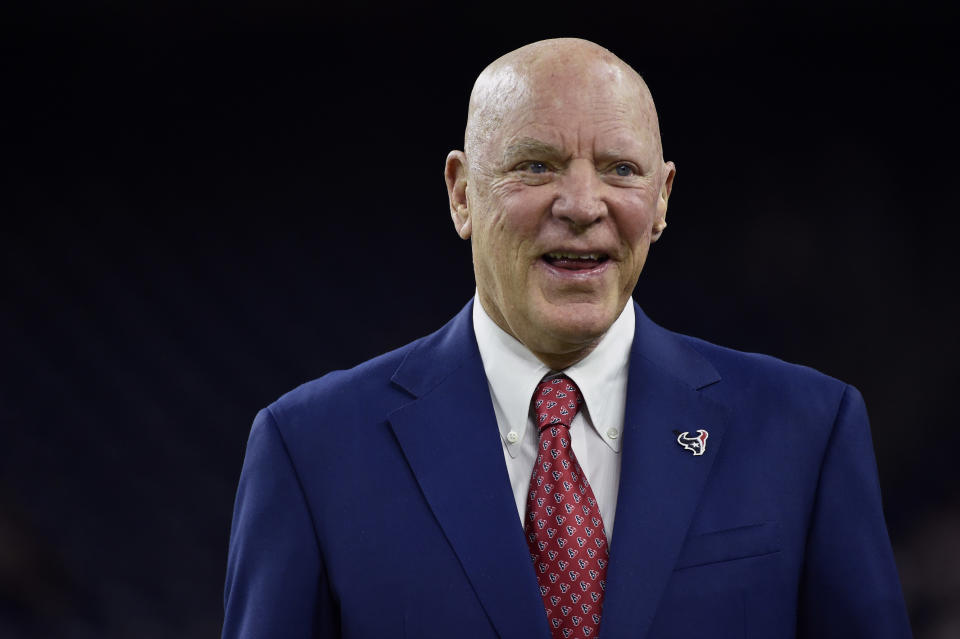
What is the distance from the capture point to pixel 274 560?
2229 millimetres

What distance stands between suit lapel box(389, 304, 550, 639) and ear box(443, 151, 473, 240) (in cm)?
16

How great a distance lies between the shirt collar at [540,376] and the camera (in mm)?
2289

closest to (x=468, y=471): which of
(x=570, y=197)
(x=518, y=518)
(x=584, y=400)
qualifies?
(x=518, y=518)

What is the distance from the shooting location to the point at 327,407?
235 cm

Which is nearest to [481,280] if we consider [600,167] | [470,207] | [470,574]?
[470,207]

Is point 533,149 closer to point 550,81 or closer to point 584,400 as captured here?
point 550,81

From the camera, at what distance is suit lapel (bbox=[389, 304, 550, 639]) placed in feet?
7.02

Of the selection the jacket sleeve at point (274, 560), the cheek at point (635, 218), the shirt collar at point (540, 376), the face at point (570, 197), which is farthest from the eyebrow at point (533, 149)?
the jacket sleeve at point (274, 560)

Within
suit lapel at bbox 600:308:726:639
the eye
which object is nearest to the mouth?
the eye

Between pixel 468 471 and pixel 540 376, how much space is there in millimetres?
207

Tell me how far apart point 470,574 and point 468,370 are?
1.18 feet

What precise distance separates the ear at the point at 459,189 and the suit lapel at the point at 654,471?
343 mm

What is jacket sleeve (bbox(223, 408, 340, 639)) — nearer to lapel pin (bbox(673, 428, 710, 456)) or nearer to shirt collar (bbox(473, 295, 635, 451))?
shirt collar (bbox(473, 295, 635, 451))

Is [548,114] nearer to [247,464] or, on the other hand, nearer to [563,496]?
[563,496]
